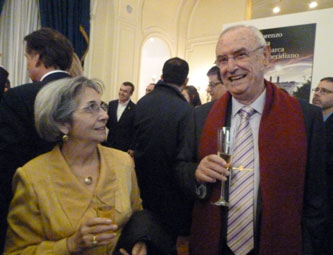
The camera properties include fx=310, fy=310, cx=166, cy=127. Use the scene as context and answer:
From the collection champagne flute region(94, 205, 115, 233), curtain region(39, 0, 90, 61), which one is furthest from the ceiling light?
champagne flute region(94, 205, 115, 233)

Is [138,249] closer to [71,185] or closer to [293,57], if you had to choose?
[71,185]

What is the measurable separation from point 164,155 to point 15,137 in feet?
3.96

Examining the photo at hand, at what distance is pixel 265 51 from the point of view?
1.57 metres

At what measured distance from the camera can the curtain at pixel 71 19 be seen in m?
5.30

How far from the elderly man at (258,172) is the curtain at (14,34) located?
456 cm

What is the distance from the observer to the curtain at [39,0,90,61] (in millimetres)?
5298

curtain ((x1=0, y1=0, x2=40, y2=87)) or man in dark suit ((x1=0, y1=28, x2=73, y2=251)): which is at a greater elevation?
curtain ((x1=0, y1=0, x2=40, y2=87))

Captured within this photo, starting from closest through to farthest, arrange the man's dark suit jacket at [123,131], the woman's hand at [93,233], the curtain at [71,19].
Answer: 1. the woman's hand at [93,233]
2. the man's dark suit jacket at [123,131]
3. the curtain at [71,19]

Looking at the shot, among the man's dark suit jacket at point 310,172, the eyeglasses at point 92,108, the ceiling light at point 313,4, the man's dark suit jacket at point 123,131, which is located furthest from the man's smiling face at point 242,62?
the ceiling light at point 313,4

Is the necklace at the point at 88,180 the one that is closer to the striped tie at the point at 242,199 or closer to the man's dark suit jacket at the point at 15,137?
the man's dark suit jacket at the point at 15,137

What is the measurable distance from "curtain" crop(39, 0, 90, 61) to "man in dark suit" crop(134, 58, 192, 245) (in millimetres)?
3568

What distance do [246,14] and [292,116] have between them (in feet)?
24.3

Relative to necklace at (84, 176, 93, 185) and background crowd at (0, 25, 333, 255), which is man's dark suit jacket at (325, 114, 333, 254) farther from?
necklace at (84, 176, 93, 185)

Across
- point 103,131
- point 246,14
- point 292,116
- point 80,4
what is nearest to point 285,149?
point 292,116
